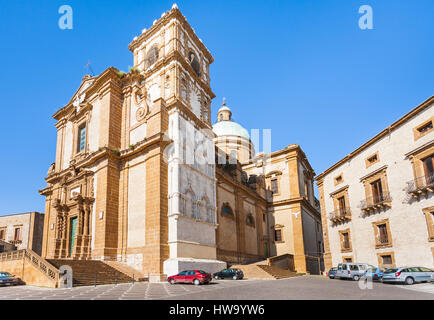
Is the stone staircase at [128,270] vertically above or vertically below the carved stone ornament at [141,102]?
below

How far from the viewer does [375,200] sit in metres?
27.0

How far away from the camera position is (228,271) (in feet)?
81.5

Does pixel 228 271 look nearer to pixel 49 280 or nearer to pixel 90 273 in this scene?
pixel 90 273

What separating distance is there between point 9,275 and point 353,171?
2916 cm

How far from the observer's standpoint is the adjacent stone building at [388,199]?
2205 centimetres

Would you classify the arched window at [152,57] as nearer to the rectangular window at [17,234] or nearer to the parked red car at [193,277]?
the parked red car at [193,277]

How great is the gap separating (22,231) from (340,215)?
44447 mm

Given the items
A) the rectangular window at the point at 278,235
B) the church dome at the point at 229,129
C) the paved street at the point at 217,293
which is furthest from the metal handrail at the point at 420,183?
the church dome at the point at 229,129

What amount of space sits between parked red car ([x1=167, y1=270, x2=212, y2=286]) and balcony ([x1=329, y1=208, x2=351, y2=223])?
1674 centimetres

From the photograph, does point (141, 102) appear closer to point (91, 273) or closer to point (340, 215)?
point (91, 273)

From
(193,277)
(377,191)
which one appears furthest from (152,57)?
(377,191)

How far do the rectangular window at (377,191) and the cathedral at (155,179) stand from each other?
13.9 meters

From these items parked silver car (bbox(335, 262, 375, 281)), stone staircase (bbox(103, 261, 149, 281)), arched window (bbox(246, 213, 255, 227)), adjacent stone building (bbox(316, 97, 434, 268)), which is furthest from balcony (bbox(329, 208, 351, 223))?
stone staircase (bbox(103, 261, 149, 281))
